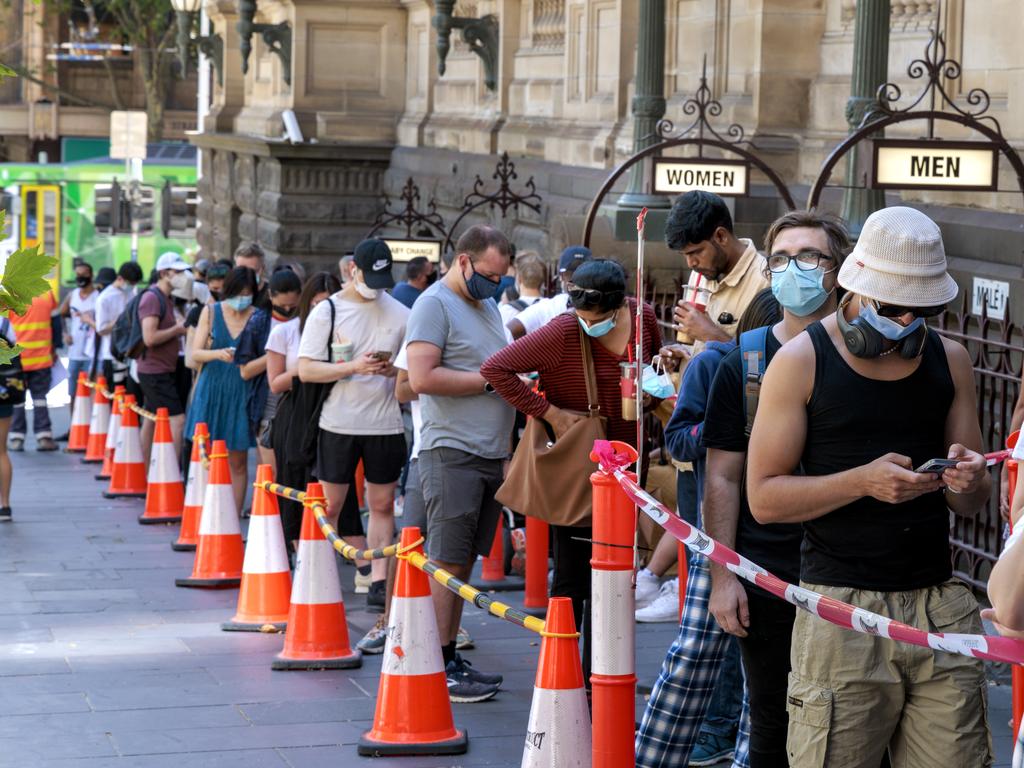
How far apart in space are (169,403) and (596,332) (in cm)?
820

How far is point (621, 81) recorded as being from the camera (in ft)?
51.8

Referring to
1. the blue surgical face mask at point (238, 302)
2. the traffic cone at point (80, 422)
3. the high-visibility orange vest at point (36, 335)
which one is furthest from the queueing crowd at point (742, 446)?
the traffic cone at point (80, 422)

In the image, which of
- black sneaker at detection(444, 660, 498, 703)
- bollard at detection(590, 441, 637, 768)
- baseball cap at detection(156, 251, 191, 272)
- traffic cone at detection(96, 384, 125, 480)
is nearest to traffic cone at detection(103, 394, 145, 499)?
traffic cone at detection(96, 384, 125, 480)

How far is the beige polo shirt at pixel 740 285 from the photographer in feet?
20.2

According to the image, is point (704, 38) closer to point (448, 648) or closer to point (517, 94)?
point (517, 94)

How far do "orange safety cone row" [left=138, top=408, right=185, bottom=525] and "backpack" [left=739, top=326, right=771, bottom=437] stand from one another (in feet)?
29.7

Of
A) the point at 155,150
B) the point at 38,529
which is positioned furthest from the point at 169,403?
the point at 155,150

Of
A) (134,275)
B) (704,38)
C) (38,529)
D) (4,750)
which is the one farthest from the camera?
(134,275)

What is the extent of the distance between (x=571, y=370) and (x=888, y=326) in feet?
10.3

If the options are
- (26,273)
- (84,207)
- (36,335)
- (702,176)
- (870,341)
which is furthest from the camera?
(84,207)

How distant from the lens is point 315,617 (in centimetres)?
833

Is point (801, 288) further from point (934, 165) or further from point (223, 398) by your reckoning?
point (223, 398)

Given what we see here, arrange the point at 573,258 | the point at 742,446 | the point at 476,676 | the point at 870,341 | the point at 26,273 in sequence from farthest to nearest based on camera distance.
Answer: the point at 573,258 → the point at 476,676 → the point at 742,446 → the point at 870,341 → the point at 26,273

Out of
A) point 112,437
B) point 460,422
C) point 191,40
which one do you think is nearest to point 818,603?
point 460,422
